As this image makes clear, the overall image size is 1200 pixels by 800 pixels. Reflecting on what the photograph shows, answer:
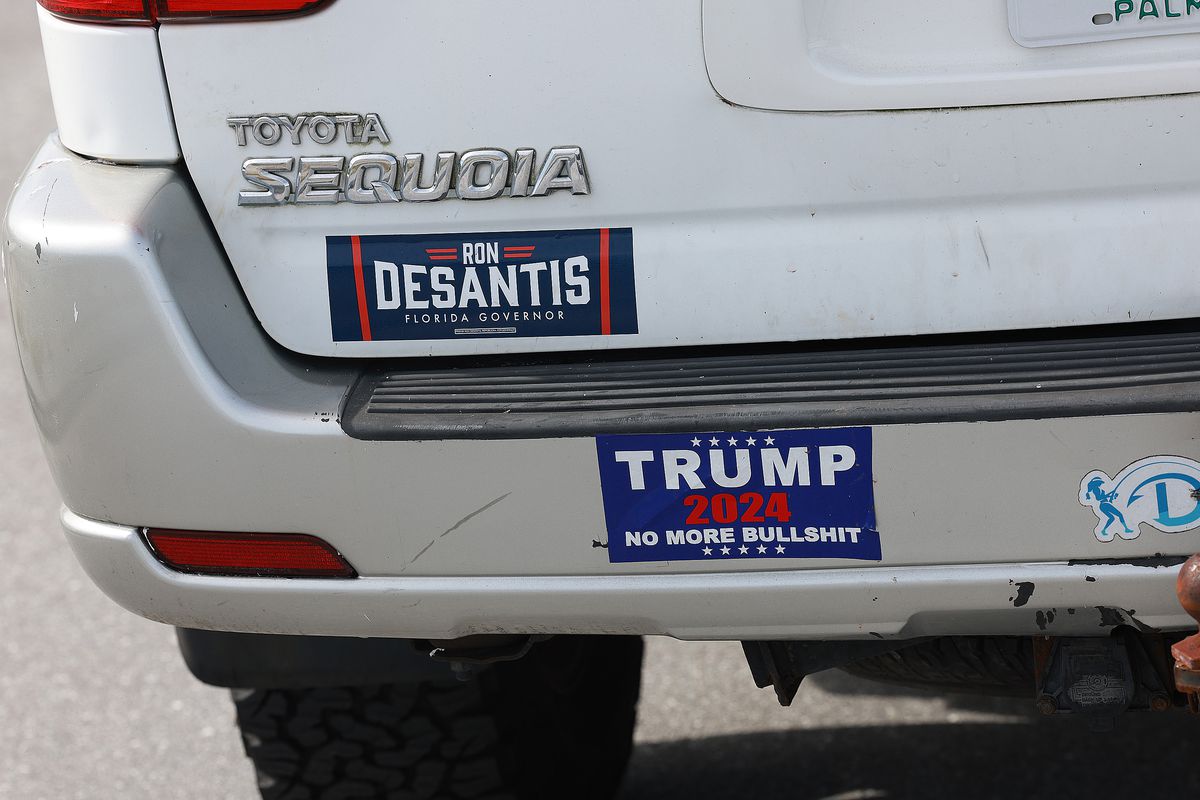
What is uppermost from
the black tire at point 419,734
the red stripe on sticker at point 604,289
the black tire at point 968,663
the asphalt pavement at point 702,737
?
the red stripe on sticker at point 604,289

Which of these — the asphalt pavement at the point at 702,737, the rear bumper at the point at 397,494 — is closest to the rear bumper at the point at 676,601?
the rear bumper at the point at 397,494

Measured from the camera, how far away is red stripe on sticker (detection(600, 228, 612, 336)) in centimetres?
162

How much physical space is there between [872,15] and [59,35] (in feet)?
3.19

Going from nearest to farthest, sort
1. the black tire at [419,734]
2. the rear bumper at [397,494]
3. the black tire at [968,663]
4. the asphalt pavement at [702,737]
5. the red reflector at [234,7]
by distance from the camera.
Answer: the rear bumper at [397,494]
the red reflector at [234,7]
the black tire at [968,663]
the black tire at [419,734]
the asphalt pavement at [702,737]

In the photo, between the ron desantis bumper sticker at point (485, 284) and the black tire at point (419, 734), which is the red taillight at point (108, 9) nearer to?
the ron desantis bumper sticker at point (485, 284)

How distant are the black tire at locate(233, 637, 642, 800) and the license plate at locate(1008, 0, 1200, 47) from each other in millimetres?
1133

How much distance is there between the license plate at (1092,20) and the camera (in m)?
1.50

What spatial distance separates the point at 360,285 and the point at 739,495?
516 mm

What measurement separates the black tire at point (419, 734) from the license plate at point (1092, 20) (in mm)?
1133

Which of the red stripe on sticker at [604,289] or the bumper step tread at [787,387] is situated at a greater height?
the red stripe on sticker at [604,289]

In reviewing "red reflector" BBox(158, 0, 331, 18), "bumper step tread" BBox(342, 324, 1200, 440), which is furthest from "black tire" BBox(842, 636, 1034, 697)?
"red reflector" BBox(158, 0, 331, 18)

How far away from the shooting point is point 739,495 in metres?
1.52

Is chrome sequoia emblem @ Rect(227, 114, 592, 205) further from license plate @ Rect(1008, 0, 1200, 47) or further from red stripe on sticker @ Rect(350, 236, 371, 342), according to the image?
license plate @ Rect(1008, 0, 1200, 47)

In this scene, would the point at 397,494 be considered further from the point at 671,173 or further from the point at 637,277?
the point at 671,173
